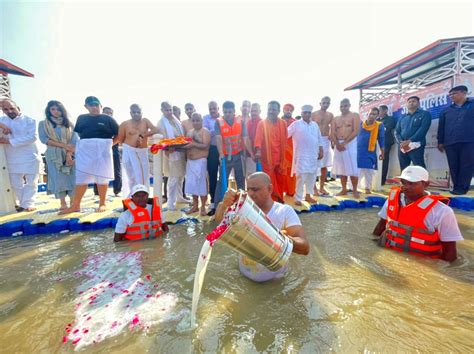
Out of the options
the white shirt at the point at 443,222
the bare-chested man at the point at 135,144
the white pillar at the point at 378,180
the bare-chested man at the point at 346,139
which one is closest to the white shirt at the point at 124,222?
the bare-chested man at the point at 135,144

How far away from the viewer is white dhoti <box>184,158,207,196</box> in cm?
529

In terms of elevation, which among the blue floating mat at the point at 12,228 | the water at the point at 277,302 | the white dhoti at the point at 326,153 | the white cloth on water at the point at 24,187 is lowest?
the water at the point at 277,302

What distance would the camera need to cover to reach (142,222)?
3902mm

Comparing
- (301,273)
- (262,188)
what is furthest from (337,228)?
(262,188)

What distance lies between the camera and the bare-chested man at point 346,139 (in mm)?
6312

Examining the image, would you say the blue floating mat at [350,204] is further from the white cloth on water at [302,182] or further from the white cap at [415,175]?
the white cap at [415,175]

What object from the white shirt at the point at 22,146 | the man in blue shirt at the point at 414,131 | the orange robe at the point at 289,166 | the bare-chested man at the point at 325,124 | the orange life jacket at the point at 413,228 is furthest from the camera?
the bare-chested man at the point at 325,124

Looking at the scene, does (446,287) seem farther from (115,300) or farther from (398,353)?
(115,300)

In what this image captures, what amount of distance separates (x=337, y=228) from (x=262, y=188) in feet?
8.98

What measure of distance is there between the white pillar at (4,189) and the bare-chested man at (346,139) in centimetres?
739

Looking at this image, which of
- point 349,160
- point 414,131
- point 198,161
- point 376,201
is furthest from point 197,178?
point 414,131

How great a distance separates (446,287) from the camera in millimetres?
2445

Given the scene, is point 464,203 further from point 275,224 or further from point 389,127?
point 275,224

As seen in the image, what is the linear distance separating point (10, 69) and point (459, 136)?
1901cm
